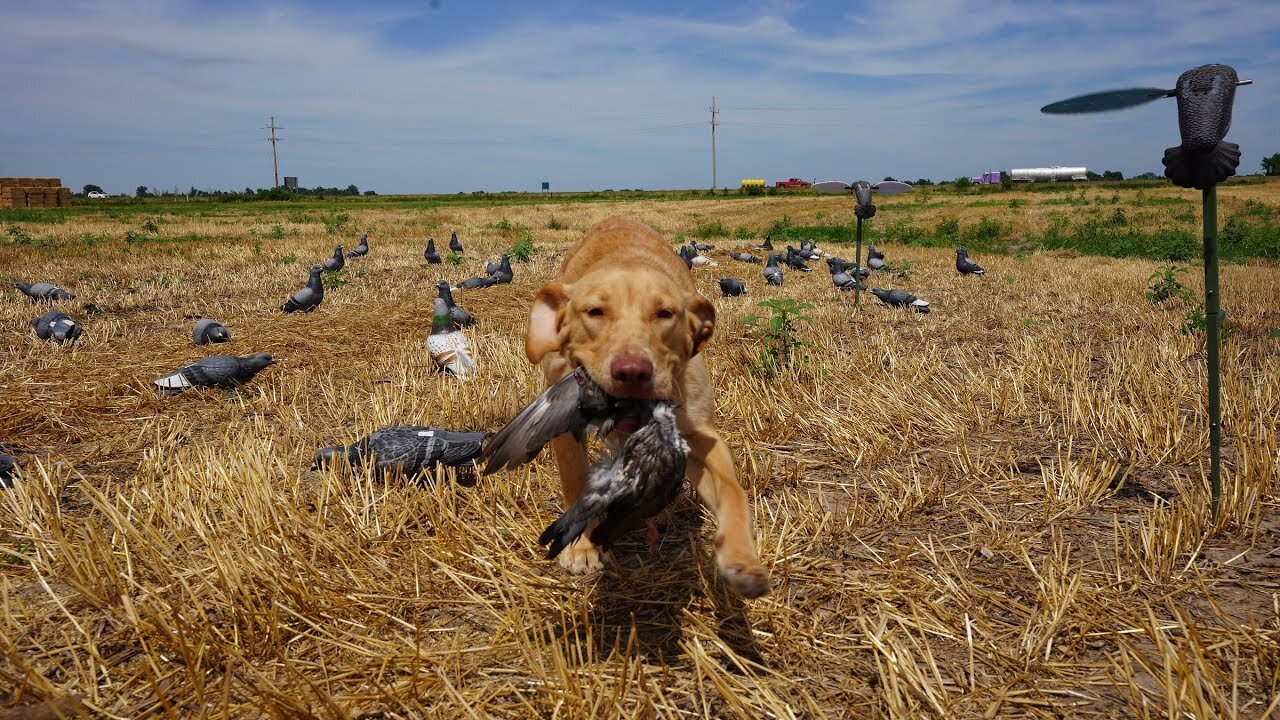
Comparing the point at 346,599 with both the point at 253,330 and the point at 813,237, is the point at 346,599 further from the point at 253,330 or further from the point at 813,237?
the point at 813,237

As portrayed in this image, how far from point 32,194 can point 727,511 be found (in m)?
62.2

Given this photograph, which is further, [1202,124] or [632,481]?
[1202,124]

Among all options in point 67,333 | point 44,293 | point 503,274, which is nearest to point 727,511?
point 67,333

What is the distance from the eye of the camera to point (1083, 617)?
2684 millimetres

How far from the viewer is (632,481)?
2.40m

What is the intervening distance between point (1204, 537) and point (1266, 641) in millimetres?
836

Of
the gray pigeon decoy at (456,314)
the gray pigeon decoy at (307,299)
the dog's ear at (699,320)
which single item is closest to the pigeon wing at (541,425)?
the dog's ear at (699,320)

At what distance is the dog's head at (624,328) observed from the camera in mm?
2611

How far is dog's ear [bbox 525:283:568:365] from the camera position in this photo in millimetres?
3104

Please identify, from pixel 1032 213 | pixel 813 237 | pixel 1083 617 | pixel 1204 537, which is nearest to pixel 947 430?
pixel 1204 537

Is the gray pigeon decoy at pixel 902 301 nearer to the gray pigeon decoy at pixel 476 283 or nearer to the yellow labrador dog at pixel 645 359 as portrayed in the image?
the gray pigeon decoy at pixel 476 283

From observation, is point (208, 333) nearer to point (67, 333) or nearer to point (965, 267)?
point (67, 333)

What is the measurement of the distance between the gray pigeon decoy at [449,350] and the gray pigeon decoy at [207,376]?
1.62 metres

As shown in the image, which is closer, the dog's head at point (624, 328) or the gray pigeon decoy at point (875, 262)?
the dog's head at point (624, 328)
